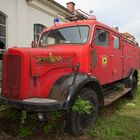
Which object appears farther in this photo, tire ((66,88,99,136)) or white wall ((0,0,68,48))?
white wall ((0,0,68,48))

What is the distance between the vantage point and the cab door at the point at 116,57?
590cm

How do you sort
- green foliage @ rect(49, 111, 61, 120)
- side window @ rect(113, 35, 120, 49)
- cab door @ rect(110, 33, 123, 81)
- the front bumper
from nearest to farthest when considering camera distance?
the front bumper → green foliage @ rect(49, 111, 61, 120) → cab door @ rect(110, 33, 123, 81) → side window @ rect(113, 35, 120, 49)

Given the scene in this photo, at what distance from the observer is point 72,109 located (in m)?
3.87

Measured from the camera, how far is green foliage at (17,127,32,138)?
13.5 ft

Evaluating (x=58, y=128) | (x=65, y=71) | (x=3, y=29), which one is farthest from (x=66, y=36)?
(x=3, y=29)

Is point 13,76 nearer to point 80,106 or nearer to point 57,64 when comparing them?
point 57,64

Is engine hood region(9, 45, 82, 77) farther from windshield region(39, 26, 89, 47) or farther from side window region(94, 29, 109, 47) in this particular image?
side window region(94, 29, 109, 47)

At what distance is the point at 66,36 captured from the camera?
520 cm

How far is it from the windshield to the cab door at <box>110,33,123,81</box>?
3.77ft

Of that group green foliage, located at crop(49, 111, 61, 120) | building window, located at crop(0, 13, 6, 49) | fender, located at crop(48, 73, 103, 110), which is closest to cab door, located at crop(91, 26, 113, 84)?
fender, located at crop(48, 73, 103, 110)

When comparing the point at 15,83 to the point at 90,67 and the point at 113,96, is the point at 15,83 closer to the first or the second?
A: the point at 90,67

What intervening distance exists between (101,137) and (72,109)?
85 cm

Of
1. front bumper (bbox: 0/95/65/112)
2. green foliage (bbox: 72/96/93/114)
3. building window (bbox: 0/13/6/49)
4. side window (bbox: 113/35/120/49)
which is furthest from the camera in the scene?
building window (bbox: 0/13/6/49)

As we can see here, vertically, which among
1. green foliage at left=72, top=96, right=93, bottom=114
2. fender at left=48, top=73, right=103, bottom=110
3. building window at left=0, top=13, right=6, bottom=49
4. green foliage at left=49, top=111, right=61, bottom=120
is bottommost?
green foliage at left=49, top=111, right=61, bottom=120
